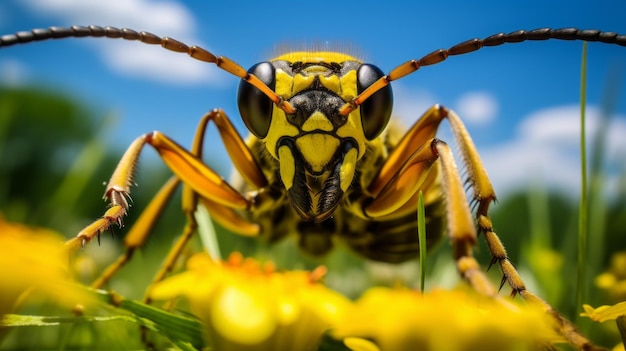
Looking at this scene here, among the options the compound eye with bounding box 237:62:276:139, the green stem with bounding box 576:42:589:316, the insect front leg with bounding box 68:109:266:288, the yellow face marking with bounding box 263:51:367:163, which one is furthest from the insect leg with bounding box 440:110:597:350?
the insect front leg with bounding box 68:109:266:288

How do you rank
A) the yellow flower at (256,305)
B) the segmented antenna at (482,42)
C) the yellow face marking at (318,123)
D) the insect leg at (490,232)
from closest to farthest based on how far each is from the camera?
the yellow flower at (256,305)
the insect leg at (490,232)
the segmented antenna at (482,42)
the yellow face marking at (318,123)

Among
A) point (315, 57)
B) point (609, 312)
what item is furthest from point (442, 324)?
point (315, 57)

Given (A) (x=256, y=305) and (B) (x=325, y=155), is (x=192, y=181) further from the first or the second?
(A) (x=256, y=305)

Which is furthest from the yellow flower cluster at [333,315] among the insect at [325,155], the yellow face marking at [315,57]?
the yellow face marking at [315,57]

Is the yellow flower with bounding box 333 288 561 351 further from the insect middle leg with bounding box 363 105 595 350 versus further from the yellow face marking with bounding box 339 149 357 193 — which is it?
the yellow face marking with bounding box 339 149 357 193

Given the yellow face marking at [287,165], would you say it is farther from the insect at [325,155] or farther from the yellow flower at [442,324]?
the yellow flower at [442,324]

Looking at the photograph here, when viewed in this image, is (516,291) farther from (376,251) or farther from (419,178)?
(376,251)

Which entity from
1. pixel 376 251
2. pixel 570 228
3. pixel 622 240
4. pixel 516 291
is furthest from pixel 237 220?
pixel 622 240
